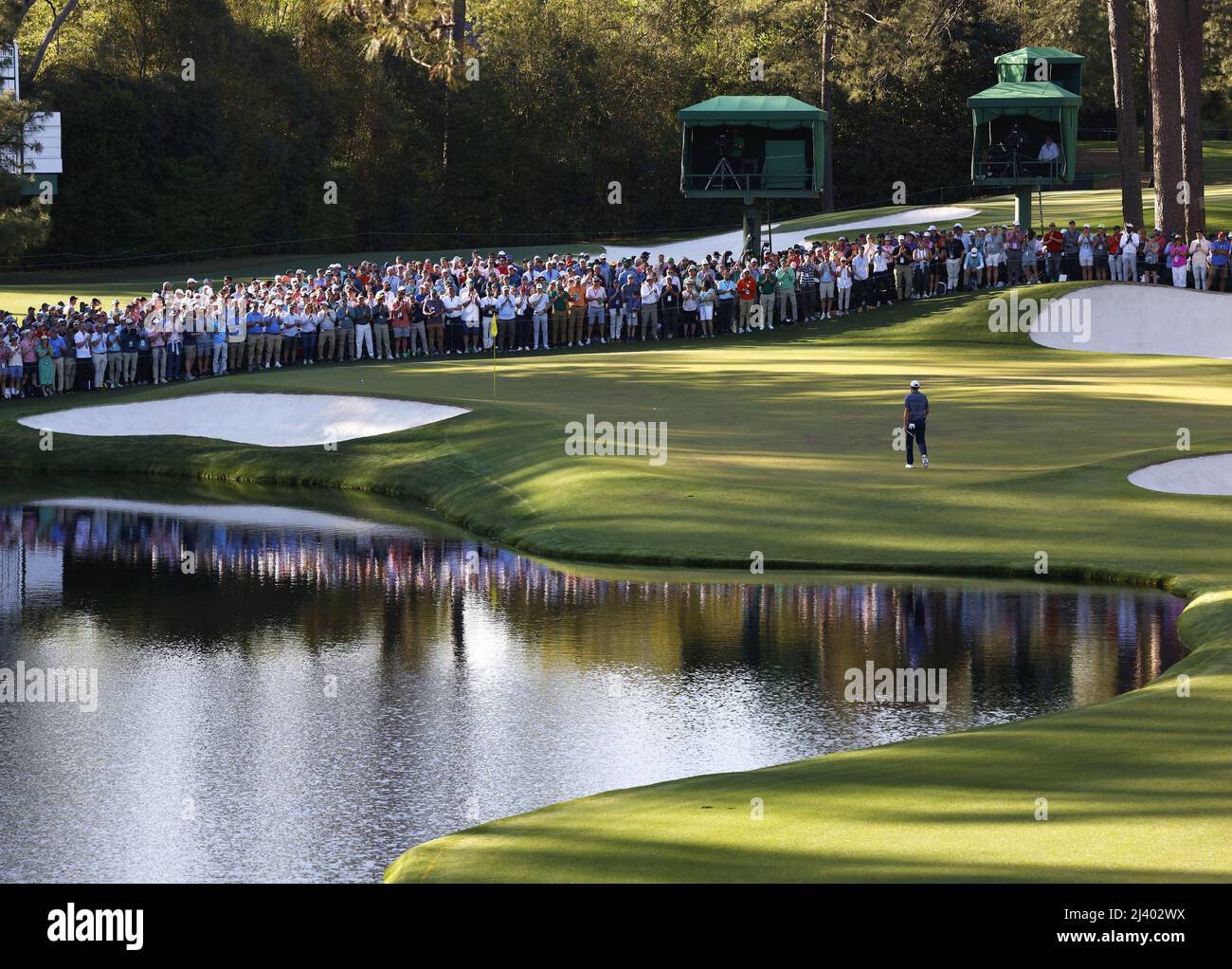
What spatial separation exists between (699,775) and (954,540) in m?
11.0

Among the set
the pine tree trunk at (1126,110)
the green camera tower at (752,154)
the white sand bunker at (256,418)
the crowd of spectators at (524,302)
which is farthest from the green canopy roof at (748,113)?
the white sand bunker at (256,418)

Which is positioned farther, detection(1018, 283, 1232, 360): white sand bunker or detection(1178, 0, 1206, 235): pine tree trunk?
detection(1178, 0, 1206, 235): pine tree trunk

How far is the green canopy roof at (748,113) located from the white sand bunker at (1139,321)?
35.0 feet

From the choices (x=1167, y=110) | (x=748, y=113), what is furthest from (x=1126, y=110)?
(x=748, y=113)

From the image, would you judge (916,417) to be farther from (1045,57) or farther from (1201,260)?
(1045,57)

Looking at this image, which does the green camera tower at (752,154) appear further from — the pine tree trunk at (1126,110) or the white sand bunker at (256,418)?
the white sand bunker at (256,418)

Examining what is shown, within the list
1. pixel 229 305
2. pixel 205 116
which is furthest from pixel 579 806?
pixel 205 116

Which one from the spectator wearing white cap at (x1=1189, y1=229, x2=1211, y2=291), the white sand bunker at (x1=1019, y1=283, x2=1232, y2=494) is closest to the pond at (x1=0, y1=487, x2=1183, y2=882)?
the white sand bunker at (x1=1019, y1=283, x2=1232, y2=494)

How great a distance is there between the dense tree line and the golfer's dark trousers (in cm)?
4151

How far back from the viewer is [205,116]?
Answer: 72500mm

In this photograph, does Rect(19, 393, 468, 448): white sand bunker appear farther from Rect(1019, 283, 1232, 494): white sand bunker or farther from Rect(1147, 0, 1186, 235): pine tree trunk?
Rect(1147, 0, 1186, 235): pine tree trunk

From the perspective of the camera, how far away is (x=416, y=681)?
19.6 m

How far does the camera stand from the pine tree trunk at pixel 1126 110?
183ft

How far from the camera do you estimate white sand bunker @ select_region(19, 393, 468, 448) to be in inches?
1460
